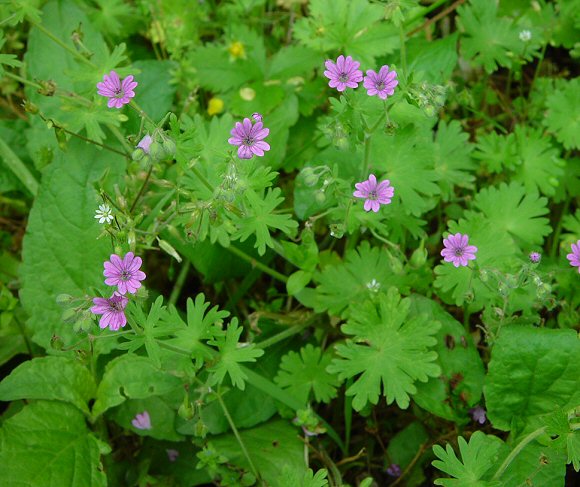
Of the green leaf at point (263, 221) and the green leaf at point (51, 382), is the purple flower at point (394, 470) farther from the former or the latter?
the green leaf at point (51, 382)

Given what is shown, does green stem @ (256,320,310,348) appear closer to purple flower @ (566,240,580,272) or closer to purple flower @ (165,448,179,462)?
purple flower @ (165,448,179,462)

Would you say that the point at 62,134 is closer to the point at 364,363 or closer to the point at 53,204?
the point at 53,204

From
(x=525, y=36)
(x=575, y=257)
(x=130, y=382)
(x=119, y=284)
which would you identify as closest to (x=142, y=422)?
(x=130, y=382)

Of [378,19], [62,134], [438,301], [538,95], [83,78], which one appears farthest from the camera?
[538,95]

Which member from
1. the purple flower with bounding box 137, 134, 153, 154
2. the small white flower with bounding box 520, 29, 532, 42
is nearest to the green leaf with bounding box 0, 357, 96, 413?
the purple flower with bounding box 137, 134, 153, 154

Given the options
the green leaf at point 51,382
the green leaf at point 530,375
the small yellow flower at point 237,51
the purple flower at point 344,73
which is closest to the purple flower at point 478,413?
the green leaf at point 530,375

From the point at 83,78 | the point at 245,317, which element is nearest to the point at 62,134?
the point at 83,78
